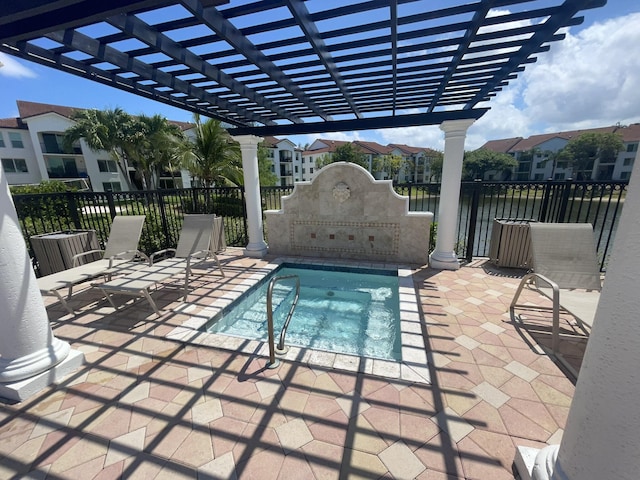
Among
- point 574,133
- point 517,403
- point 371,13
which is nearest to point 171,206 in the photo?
point 371,13

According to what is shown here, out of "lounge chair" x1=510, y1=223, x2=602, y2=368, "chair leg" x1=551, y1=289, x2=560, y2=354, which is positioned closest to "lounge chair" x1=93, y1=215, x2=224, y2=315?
"chair leg" x1=551, y1=289, x2=560, y2=354

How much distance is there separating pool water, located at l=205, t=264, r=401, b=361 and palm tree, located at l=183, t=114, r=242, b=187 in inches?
388

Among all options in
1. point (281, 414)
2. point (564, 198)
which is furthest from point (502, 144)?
point (281, 414)

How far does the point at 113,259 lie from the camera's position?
4.46 meters

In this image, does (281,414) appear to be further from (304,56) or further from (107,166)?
(107,166)

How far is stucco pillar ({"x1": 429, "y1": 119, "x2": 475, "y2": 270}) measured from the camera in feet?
15.9

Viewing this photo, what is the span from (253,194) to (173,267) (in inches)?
102

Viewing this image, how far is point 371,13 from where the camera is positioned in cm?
232

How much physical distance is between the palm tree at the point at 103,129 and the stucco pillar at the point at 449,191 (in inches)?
942

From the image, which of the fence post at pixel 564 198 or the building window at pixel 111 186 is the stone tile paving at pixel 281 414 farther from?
the building window at pixel 111 186

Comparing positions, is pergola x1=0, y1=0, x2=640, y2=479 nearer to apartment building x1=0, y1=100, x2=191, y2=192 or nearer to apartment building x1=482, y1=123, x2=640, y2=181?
apartment building x1=0, y1=100, x2=191, y2=192

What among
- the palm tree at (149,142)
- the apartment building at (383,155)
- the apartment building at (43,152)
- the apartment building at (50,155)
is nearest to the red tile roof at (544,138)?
the apartment building at (383,155)

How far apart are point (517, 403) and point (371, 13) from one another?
11.6 feet

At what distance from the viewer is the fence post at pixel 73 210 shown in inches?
220
